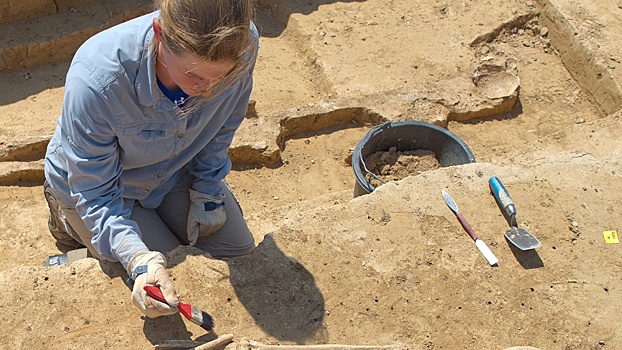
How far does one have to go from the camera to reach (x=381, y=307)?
2662 millimetres

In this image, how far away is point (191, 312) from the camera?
7.77 feet

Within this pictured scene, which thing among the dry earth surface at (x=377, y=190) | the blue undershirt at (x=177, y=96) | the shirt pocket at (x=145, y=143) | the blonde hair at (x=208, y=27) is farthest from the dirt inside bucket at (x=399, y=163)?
the blonde hair at (x=208, y=27)

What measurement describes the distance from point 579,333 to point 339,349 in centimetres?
102

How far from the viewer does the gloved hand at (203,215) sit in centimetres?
305

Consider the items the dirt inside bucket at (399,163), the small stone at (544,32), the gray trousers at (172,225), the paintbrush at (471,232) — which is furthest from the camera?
the small stone at (544,32)

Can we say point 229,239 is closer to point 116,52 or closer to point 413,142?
point 116,52

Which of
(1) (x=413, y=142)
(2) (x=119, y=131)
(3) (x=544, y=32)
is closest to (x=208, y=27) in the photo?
(2) (x=119, y=131)

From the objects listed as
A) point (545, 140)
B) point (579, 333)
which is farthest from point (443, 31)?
point (579, 333)

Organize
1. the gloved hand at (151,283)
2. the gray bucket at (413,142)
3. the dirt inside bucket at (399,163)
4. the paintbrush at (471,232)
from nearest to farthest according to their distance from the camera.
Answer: the gloved hand at (151,283)
the paintbrush at (471,232)
the gray bucket at (413,142)
the dirt inside bucket at (399,163)

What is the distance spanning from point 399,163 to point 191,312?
2.28 meters

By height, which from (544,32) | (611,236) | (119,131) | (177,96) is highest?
(177,96)

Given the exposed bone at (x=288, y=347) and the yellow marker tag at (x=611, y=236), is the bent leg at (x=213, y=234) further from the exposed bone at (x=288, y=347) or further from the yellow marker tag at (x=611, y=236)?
the yellow marker tag at (x=611, y=236)

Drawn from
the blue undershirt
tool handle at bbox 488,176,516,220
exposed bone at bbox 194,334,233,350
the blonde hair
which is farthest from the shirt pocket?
tool handle at bbox 488,176,516,220

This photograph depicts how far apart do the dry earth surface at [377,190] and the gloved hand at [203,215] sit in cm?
31
